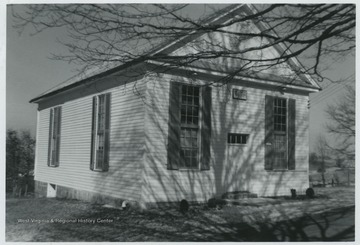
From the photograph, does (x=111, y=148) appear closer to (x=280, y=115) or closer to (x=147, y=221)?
(x=147, y=221)

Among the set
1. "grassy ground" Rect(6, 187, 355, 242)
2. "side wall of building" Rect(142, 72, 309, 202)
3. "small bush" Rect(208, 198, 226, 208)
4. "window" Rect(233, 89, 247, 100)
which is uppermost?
"window" Rect(233, 89, 247, 100)

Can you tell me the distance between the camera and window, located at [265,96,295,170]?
13562 mm

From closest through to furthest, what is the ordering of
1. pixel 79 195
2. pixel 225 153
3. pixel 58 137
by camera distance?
pixel 225 153 → pixel 79 195 → pixel 58 137

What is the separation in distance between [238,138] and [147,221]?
4851mm

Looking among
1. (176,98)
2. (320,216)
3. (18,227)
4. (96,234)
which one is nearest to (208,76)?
(176,98)

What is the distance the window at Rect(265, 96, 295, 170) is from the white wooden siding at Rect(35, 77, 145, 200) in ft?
17.0

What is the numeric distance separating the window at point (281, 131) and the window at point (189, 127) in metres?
2.91

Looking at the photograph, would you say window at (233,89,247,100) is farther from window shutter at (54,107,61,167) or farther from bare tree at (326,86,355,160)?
window shutter at (54,107,61,167)

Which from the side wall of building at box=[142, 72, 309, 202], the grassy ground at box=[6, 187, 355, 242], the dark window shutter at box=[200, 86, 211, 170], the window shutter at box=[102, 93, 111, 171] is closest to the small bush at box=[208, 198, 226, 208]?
the grassy ground at box=[6, 187, 355, 242]

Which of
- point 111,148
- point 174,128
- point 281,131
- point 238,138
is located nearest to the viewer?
point 174,128

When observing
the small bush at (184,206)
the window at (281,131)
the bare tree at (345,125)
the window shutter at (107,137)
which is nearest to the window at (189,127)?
the small bush at (184,206)

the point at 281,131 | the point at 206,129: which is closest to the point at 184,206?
the point at 206,129

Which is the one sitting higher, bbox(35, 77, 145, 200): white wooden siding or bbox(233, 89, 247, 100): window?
bbox(233, 89, 247, 100): window

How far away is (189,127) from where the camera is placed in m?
11.5
